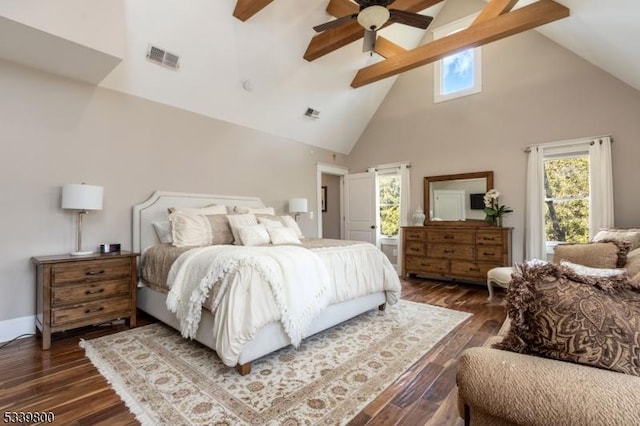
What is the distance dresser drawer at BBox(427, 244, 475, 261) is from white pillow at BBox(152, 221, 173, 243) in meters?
4.01

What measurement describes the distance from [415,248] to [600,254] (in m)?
2.98

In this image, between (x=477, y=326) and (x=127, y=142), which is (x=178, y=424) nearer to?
(x=477, y=326)

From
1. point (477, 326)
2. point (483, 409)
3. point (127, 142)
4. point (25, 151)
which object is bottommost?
point (477, 326)

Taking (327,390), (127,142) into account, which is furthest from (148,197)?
(327,390)

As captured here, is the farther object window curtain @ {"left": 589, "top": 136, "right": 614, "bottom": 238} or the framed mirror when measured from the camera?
the framed mirror

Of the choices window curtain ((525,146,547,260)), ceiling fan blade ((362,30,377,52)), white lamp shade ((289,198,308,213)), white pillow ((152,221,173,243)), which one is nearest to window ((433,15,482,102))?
window curtain ((525,146,547,260))

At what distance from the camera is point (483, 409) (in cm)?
96

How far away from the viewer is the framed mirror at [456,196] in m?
5.02

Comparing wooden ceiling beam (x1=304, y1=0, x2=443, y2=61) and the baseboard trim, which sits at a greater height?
wooden ceiling beam (x1=304, y1=0, x2=443, y2=61)

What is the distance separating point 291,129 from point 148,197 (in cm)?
263

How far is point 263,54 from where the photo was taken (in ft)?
13.3

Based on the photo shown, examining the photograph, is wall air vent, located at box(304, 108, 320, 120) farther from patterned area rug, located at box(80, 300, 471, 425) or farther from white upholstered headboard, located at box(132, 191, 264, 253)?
patterned area rug, located at box(80, 300, 471, 425)

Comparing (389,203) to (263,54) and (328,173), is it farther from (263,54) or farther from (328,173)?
(263,54)

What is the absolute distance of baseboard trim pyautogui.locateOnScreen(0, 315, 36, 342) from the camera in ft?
9.14
